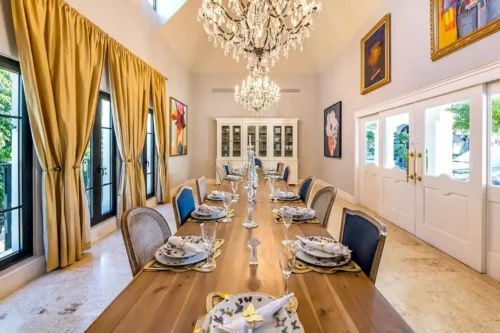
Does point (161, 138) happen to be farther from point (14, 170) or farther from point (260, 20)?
point (260, 20)

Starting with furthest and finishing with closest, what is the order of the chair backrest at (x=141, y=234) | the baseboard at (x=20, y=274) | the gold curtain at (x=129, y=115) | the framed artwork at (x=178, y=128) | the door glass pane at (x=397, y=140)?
the framed artwork at (x=178, y=128), the door glass pane at (x=397, y=140), the gold curtain at (x=129, y=115), the baseboard at (x=20, y=274), the chair backrest at (x=141, y=234)

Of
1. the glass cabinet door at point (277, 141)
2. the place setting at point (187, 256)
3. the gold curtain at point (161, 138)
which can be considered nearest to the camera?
the place setting at point (187, 256)

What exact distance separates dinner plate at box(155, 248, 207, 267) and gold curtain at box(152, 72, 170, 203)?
4515 millimetres

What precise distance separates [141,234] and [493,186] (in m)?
3.04

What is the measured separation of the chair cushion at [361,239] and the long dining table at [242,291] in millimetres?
224

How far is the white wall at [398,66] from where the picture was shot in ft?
9.12

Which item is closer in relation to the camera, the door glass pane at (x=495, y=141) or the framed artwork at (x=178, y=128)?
the door glass pane at (x=495, y=141)

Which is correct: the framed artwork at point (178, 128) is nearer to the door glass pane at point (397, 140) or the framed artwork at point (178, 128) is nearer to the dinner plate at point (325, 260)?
the door glass pane at point (397, 140)

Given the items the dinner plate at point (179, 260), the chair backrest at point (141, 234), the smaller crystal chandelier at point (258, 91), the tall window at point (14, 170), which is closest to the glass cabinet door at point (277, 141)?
the smaller crystal chandelier at point (258, 91)

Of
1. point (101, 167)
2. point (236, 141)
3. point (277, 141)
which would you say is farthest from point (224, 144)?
point (101, 167)

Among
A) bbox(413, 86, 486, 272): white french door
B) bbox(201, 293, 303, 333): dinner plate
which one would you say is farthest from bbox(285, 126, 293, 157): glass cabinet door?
bbox(201, 293, 303, 333): dinner plate

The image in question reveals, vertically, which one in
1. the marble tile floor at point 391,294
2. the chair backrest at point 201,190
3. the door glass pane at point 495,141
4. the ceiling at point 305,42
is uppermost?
the ceiling at point 305,42

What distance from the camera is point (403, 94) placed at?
387 cm

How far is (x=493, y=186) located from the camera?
2.54 meters
